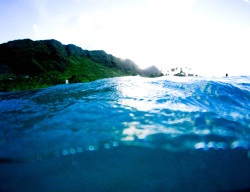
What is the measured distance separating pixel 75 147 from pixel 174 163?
2500 millimetres

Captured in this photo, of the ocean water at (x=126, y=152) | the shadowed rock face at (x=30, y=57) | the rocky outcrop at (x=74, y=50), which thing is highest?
the rocky outcrop at (x=74, y=50)

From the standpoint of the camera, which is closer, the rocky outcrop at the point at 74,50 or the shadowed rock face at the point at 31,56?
the shadowed rock face at the point at 31,56

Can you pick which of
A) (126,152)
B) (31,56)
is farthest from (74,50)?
(126,152)

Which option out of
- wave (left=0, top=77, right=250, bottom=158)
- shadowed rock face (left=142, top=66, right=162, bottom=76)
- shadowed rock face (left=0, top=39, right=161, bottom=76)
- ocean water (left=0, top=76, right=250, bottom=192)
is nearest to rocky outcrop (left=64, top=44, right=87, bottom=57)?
shadowed rock face (left=0, top=39, right=161, bottom=76)

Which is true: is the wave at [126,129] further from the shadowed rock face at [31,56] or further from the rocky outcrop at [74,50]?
the rocky outcrop at [74,50]

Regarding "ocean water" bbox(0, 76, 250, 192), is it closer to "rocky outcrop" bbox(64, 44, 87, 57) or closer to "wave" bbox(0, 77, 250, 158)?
"wave" bbox(0, 77, 250, 158)

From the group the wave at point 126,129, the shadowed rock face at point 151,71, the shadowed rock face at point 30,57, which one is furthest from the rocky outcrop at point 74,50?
the wave at point 126,129

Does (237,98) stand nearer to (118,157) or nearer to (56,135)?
(118,157)

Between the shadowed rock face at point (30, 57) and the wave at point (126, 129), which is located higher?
the shadowed rock face at point (30, 57)

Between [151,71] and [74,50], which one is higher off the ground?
[74,50]

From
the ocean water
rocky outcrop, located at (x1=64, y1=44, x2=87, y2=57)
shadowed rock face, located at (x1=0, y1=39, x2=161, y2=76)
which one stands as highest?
rocky outcrop, located at (x1=64, y1=44, x2=87, y2=57)

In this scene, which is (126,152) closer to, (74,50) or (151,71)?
(74,50)

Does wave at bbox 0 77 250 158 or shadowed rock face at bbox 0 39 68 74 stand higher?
shadowed rock face at bbox 0 39 68 74

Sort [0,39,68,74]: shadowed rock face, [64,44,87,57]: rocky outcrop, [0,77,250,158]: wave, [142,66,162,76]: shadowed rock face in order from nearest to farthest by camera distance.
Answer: [0,77,250,158]: wave < [0,39,68,74]: shadowed rock face < [64,44,87,57]: rocky outcrop < [142,66,162,76]: shadowed rock face
